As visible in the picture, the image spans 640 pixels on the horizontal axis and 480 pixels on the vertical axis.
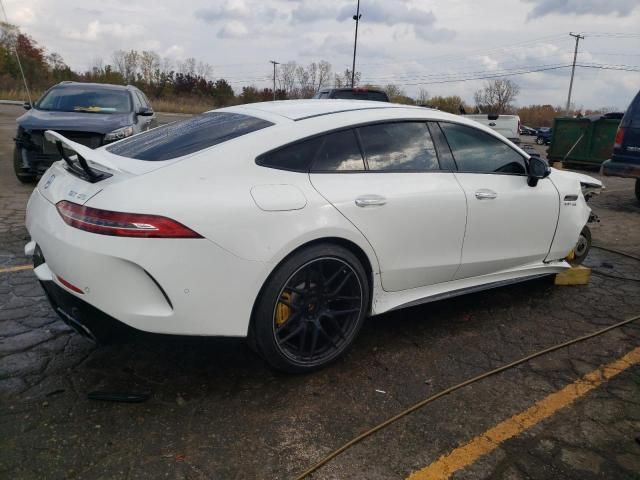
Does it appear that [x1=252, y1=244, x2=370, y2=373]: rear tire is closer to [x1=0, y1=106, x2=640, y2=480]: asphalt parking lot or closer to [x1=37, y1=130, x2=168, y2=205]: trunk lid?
[x1=0, y1=106, x2=640, y2=480]: asphalt parking lot

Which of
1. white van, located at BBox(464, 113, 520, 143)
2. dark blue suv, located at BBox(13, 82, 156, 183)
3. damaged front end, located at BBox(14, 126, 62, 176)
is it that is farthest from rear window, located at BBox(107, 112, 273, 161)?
white van, located at BBox(464, 113, 520, 143)

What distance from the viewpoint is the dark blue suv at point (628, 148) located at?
778 cm

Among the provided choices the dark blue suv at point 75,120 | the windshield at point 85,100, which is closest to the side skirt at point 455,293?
the dark blue suv at point 75,120

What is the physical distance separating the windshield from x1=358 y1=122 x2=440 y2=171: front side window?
247 inches

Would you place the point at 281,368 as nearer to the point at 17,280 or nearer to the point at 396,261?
the point at 396,261

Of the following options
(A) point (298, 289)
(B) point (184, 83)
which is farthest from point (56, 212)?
(B) point (184, 83)

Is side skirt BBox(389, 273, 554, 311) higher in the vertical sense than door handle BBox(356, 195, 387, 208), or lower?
lower

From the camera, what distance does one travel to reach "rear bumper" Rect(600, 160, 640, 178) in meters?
7.75

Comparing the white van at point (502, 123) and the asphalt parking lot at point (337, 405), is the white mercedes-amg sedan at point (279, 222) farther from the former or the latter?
the white van at point (502, 123)

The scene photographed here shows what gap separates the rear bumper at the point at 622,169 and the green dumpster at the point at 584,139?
495 cm

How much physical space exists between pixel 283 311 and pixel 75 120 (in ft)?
20.4

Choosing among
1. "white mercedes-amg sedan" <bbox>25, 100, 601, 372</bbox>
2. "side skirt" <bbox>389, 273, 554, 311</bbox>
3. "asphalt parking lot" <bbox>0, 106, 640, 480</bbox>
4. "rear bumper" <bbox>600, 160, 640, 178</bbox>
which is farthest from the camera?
"rear bumper" <bbox>600, 160, 640, 178</bbox>

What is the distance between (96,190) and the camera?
2500 millimetres

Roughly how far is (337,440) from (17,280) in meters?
3.14
